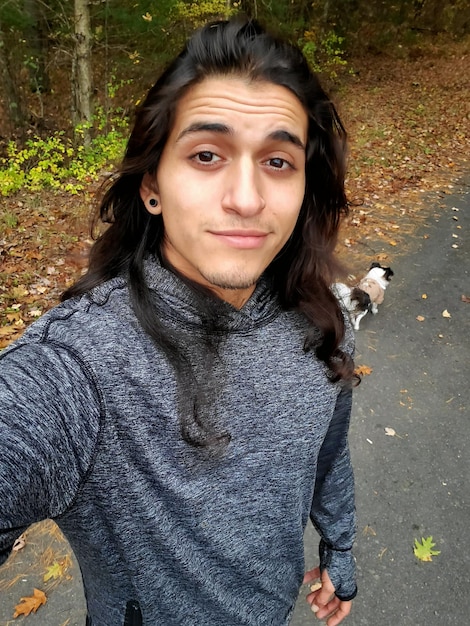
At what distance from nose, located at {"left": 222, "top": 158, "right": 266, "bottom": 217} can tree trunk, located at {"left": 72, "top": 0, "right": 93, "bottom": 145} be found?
7917 millimetres

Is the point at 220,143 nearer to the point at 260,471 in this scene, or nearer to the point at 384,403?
the point at 260,471

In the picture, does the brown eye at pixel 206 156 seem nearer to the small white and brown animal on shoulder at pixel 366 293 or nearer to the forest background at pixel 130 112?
the forest background at pixel 130 112

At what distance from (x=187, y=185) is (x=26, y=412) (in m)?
0.67

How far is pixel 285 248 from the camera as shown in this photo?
1.67 metres

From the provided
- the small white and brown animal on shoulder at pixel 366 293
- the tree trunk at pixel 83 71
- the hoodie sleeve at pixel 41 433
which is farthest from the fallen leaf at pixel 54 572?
the tree trunk at pixel 83 71

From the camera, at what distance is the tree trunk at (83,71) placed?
7.58m

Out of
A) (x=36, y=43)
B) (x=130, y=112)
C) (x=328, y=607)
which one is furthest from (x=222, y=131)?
(x=36, y=43)

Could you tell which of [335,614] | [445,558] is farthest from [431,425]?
[335,614]

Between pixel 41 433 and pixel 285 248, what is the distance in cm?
105

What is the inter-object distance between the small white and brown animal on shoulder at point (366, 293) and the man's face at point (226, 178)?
9.98 feet

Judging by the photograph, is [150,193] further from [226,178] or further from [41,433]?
[41,433]

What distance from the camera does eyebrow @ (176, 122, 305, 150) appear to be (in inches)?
46.2

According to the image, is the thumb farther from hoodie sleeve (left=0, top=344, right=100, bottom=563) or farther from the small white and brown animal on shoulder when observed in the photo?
the small white and brown animal on shoulder

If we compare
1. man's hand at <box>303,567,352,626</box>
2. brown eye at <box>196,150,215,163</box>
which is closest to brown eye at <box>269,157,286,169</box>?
brown eye at <box>196,150,215,163</box>
